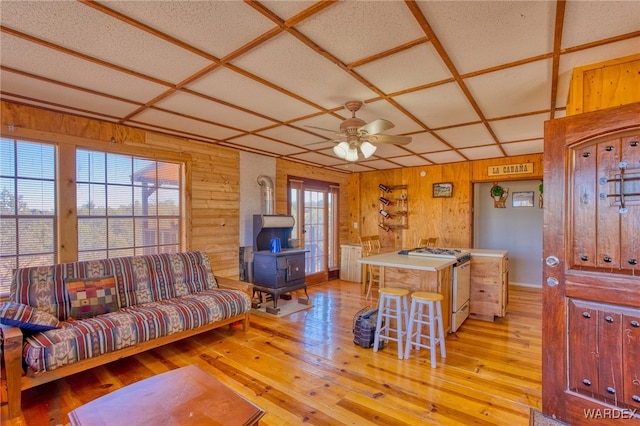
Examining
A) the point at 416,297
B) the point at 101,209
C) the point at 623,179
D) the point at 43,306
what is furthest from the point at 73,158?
the point at 623,179

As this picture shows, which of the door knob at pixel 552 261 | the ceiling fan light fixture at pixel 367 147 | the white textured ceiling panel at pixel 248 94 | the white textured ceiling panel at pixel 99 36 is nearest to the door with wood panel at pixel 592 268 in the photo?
the door knob at pixel 552 261

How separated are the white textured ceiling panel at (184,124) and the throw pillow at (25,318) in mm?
1954

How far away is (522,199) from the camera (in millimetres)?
5934

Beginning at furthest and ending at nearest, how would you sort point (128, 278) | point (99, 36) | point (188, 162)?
point (188, 162), point (128, 278), point (99, 36)

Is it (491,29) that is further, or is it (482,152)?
(482,152)

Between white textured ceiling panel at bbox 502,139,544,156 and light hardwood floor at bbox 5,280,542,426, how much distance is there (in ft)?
7.98

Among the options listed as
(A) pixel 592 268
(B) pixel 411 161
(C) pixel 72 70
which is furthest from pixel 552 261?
(B) pixel 411 161

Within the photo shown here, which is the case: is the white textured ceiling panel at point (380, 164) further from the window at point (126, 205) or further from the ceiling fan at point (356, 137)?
the window at point (126, 205)

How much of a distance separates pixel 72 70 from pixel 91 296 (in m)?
1.94

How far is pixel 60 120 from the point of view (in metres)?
3.14

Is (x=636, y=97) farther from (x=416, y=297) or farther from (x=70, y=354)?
(x=70, y=354)

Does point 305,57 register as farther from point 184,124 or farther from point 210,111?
point 184,124

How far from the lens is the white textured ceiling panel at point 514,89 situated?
2234mm

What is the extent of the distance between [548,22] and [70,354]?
374 cm
